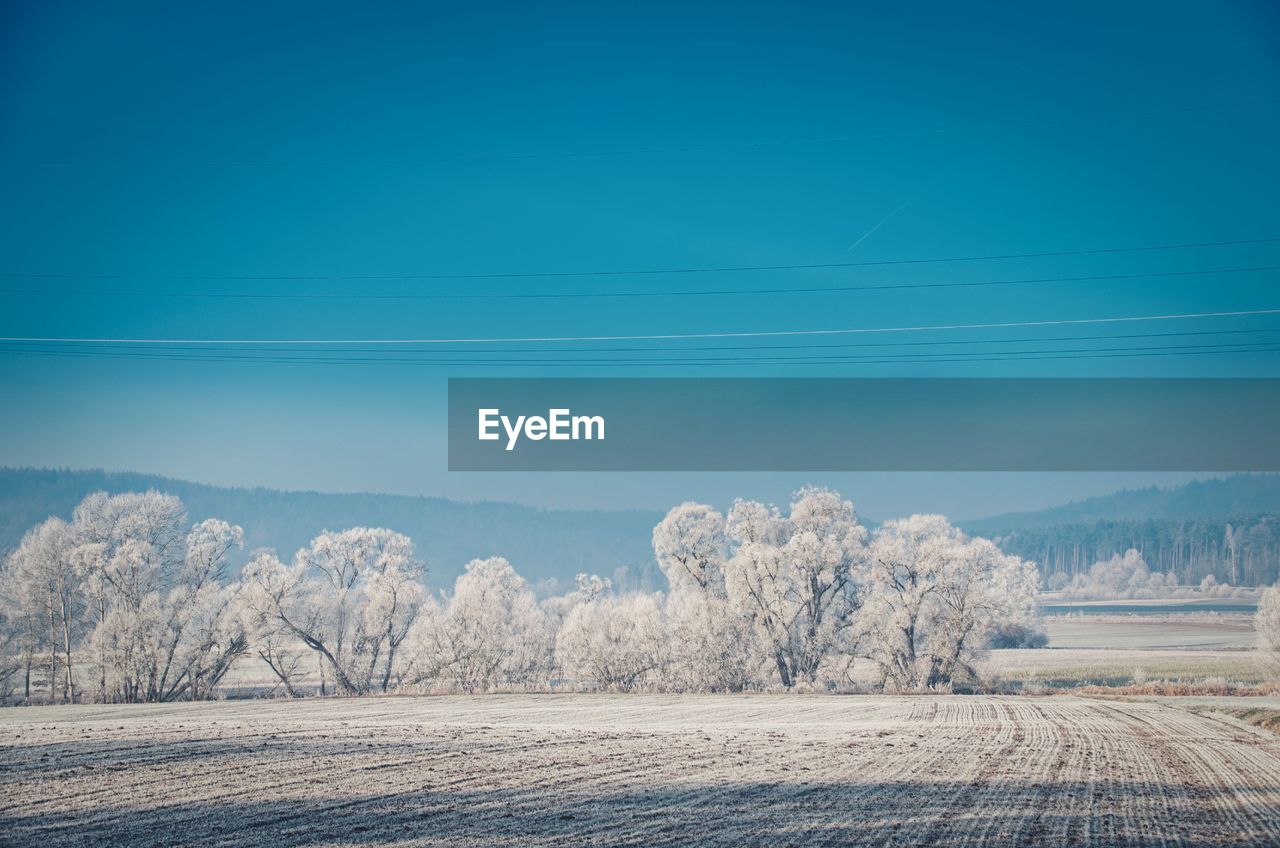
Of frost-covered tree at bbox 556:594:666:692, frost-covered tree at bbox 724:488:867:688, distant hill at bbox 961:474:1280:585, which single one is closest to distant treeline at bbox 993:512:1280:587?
distant hill at bbox 961:474:1280:585

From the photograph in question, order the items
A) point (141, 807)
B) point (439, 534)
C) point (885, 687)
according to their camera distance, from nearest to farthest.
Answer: point (141, 807) < point (885, 687) < point (439, 534)

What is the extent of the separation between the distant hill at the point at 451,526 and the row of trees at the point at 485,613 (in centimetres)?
3953

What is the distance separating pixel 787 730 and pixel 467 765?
48.2 ft

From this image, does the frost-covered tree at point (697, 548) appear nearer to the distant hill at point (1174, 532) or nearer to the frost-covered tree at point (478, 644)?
the frost-covered tree at point (478, 644)

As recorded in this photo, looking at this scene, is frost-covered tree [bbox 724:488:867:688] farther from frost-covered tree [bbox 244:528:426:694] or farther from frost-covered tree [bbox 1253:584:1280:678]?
frost-covered tree [bbox 1253:584:1280:678]

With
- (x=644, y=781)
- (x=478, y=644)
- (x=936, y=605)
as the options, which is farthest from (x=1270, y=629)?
(x=644, y=781)

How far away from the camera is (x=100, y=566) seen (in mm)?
63125

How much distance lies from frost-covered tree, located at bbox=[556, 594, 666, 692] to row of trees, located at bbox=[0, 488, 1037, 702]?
0.34 ft

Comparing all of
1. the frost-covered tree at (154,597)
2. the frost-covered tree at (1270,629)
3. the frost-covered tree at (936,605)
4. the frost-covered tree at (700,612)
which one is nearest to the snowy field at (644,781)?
the frost-covered tree at (936,605)

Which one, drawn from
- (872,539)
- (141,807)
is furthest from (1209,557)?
(141,807)

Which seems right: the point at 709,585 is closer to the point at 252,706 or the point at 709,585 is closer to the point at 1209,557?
the point at 252,706

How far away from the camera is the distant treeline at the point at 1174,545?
389 ft

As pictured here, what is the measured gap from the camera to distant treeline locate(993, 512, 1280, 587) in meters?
119

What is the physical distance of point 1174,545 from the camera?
155 metres
